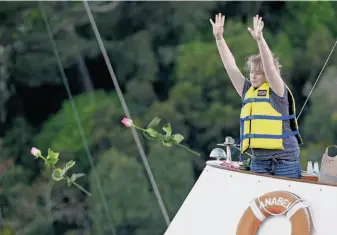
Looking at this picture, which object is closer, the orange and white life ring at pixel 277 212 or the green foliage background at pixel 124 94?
the orange and white life ring at pixel 277 212

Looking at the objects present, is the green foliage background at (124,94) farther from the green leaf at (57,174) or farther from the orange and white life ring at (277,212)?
the orange and white life ring at (277,212)

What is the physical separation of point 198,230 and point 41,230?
4.46 meters

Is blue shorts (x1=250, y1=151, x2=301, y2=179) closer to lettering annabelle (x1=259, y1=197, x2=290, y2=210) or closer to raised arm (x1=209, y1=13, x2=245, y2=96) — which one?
lettering annabelle (x1=259, y1=197, x2=290, y2=210)

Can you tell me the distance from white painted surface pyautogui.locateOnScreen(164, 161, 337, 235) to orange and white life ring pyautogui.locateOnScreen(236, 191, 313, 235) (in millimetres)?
19

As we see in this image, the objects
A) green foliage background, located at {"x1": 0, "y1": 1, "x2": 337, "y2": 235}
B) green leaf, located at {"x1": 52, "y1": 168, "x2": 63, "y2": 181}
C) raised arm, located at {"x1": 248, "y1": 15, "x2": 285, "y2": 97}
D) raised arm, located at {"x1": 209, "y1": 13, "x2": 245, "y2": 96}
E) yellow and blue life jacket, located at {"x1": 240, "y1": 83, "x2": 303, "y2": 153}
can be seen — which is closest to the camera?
raised arm, located at {"x1": 248, "y1": 15, "x2": 285, "y2": 97}

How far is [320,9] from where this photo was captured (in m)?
7.68

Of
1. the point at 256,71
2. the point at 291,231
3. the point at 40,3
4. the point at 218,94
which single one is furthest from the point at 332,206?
the point at 40,3

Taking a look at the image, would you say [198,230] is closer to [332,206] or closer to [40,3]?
[332,206]

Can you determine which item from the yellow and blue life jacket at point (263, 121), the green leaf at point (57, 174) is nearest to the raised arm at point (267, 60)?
the yellow and blue life jacket at point (263, 121)

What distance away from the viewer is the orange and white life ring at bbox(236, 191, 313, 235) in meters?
3.21

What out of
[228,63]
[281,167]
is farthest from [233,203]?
[228,63]

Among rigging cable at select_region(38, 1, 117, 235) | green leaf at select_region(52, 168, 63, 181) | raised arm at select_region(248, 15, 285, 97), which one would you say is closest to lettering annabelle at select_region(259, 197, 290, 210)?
raised arm at select_region(248, 15, 285, 97)

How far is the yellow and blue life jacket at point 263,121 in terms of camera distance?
332cm

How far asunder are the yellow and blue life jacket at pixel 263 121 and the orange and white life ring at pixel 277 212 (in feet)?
0.56
